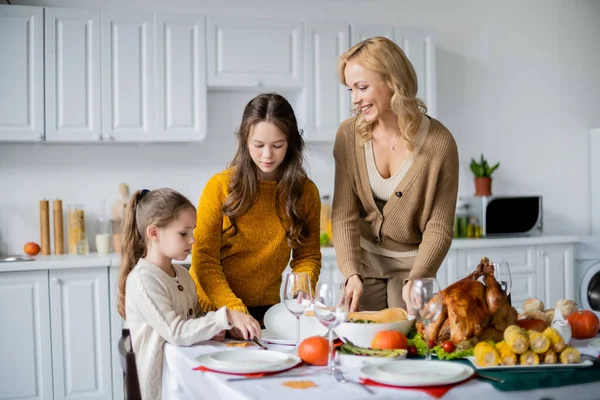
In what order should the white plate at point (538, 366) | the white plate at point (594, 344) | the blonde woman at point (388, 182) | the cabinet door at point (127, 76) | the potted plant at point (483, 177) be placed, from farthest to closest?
the potted plant at point (483, 177), the cabinet door at point (127, 76), the blonde woman at point (388, 182), the white plate at point (594, 344), the white plate at point (538, 366)

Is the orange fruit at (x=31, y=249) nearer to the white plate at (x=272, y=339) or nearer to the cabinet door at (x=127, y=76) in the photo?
the cabinet door at (x=127, y=76)

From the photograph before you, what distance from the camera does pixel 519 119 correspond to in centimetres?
512

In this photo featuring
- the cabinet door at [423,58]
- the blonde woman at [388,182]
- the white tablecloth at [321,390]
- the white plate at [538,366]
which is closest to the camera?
the white tablecloth at [321,390]

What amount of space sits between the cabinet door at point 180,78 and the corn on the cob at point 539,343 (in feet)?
9.31

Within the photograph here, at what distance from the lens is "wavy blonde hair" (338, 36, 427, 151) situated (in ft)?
7.04

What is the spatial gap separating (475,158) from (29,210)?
2855 mm

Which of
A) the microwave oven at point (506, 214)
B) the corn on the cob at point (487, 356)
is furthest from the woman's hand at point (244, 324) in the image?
the microwave oven at point (506, 214)

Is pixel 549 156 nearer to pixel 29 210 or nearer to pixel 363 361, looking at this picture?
pixel 29 210

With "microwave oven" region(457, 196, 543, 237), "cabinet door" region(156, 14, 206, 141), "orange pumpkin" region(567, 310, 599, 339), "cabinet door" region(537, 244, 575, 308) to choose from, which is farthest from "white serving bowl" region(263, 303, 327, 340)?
"cabinet door" region(537, 244, 575, 308)

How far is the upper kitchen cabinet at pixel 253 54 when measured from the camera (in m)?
4.08

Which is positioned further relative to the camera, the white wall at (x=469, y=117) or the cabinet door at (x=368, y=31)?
the cabinet door at (x=368, y=31)

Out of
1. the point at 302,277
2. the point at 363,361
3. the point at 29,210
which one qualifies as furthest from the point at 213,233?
the point at 29,210

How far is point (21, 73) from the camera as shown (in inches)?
148

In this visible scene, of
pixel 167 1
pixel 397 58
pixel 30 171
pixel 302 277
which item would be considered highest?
pixel 167 1
